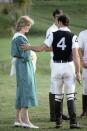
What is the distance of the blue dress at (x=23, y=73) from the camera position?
988 cm

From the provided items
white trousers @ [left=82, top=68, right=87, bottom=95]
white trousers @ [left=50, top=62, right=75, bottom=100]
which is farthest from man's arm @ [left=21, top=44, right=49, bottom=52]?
white trousers @ [left=82, top=68, right=87, bottom=95]

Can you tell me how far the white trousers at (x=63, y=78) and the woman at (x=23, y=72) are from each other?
0.45 meters

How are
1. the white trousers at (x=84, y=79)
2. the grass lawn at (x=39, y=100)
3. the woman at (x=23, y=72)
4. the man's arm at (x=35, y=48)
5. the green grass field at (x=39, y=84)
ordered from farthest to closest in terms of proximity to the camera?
the white trousers at (x=84, y=79)
the green grass field at (x=39, y=84)
the grass lawn at (x=39, y=100)
the woman at (x=23, y=72)
the man's arm at (x=35, y=48)

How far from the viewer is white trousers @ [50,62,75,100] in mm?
9547

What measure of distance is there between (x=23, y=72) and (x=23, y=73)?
0.05 ft

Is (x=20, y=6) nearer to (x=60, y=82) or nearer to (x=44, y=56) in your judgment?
(x=44, y=56)

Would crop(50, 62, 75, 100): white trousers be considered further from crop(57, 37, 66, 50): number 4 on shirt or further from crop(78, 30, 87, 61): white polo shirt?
crop(78, 30, 87, 61): white polo shirt

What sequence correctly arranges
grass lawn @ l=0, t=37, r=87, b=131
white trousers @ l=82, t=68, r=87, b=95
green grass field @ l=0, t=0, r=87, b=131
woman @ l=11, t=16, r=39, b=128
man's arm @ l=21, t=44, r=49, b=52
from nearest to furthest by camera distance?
man's arm @ l=21, t=44, r=49, b=52
woman @ l=11, t=16, r=39, b=128
grass lawn @ l=0, t=37, r=87, b=131
green grass field @ l=0, t=0, r=87, b=131
white trousers @ l=82, t=68, r=87, b=95

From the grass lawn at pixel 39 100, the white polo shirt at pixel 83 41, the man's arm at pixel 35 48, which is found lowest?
the grass lawn at pixel 39 100

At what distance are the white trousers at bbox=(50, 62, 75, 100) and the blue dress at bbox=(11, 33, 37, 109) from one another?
1.43ft

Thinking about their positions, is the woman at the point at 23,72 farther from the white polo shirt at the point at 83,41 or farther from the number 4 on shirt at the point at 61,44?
the white polo shirt at the point at 83,41

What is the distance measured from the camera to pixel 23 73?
991 cm

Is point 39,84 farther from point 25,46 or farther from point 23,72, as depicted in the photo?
point 25,46

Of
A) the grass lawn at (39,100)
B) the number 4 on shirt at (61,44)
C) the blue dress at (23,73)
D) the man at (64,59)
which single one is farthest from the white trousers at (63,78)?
the grass lawn at (39,100)
